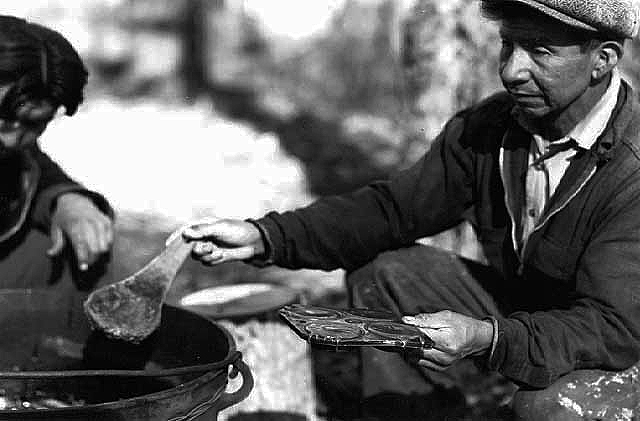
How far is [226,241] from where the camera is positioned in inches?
122

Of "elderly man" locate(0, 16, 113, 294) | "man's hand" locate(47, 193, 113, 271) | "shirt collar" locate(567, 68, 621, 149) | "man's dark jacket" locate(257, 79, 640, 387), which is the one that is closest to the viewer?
"man's dark jacket" locate(257, 79, 640, 387)

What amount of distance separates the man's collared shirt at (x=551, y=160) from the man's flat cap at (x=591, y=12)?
0.87 ft

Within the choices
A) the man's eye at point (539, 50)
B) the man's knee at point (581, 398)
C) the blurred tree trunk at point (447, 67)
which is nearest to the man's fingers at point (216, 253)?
the man's knee at point (581, 398)

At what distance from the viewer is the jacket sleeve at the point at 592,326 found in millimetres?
2574

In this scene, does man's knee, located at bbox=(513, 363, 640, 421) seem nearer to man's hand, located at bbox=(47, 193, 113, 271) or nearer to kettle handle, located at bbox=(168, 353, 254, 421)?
kettle handle, located at bbox=(168, 353, 254, 421)

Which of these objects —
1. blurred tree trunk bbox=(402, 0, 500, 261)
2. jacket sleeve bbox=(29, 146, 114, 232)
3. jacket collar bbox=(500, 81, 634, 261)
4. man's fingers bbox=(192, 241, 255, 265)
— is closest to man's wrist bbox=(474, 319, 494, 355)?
jacket collar bbox=(500, 81, 634, 261)

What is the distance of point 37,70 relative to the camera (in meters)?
3.14

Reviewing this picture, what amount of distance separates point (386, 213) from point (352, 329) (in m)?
0.96

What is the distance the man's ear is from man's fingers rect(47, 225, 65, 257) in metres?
1.94

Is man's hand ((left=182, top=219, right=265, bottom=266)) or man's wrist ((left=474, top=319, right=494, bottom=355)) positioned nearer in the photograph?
man's wrist ((left=474, top=319, right=494, bottom=355))

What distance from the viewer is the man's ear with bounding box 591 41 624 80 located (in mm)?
2797

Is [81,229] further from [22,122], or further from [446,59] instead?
[446,59]

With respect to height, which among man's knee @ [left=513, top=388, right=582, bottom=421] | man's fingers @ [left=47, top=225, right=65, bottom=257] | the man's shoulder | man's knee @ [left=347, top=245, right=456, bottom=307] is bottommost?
man's fingers @ [left=47, top=225, right=65, bottom=257]

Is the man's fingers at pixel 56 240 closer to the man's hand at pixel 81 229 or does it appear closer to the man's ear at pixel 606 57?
the man's hand at pixel 81 229
